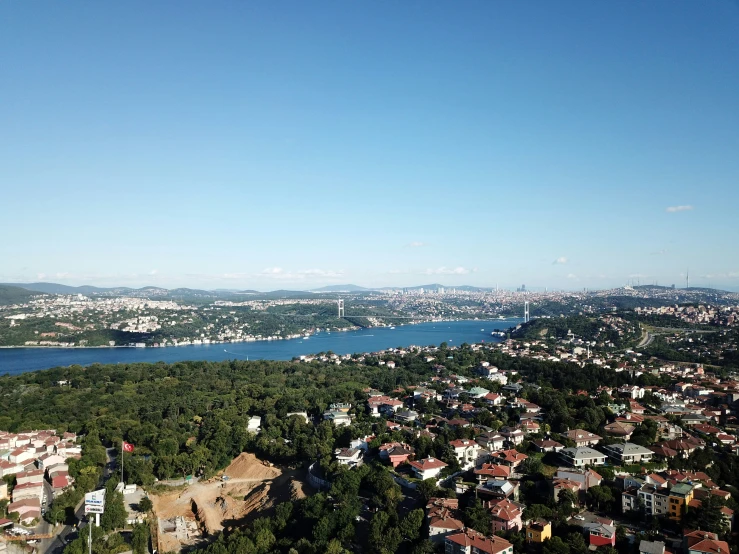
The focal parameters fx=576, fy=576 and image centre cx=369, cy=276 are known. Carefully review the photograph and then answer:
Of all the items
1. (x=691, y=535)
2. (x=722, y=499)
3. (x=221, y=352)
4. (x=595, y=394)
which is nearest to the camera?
(x=691, y=535)

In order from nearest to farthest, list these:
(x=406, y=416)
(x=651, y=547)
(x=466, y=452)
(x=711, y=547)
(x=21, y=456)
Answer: (x=711, y=547)
(x=651, y=547)
(x=466, y=452)
(x=21, y=456)
(x=406, y=416)

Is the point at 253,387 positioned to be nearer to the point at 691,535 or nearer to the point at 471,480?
the point at 471,480

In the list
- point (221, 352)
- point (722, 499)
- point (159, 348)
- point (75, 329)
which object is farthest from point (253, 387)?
point (75, 329)

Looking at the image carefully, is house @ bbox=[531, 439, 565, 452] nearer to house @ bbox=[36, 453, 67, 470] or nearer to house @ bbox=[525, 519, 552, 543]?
house @ bbox=[525, 519, 552, 543]

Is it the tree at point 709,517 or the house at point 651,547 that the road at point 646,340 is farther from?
the house at point 651,547

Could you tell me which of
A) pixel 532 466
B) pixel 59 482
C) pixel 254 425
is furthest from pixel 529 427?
pixel 59 482

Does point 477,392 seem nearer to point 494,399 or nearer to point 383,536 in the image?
point 494,399

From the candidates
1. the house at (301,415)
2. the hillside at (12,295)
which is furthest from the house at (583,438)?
the hillside at (12,295)
